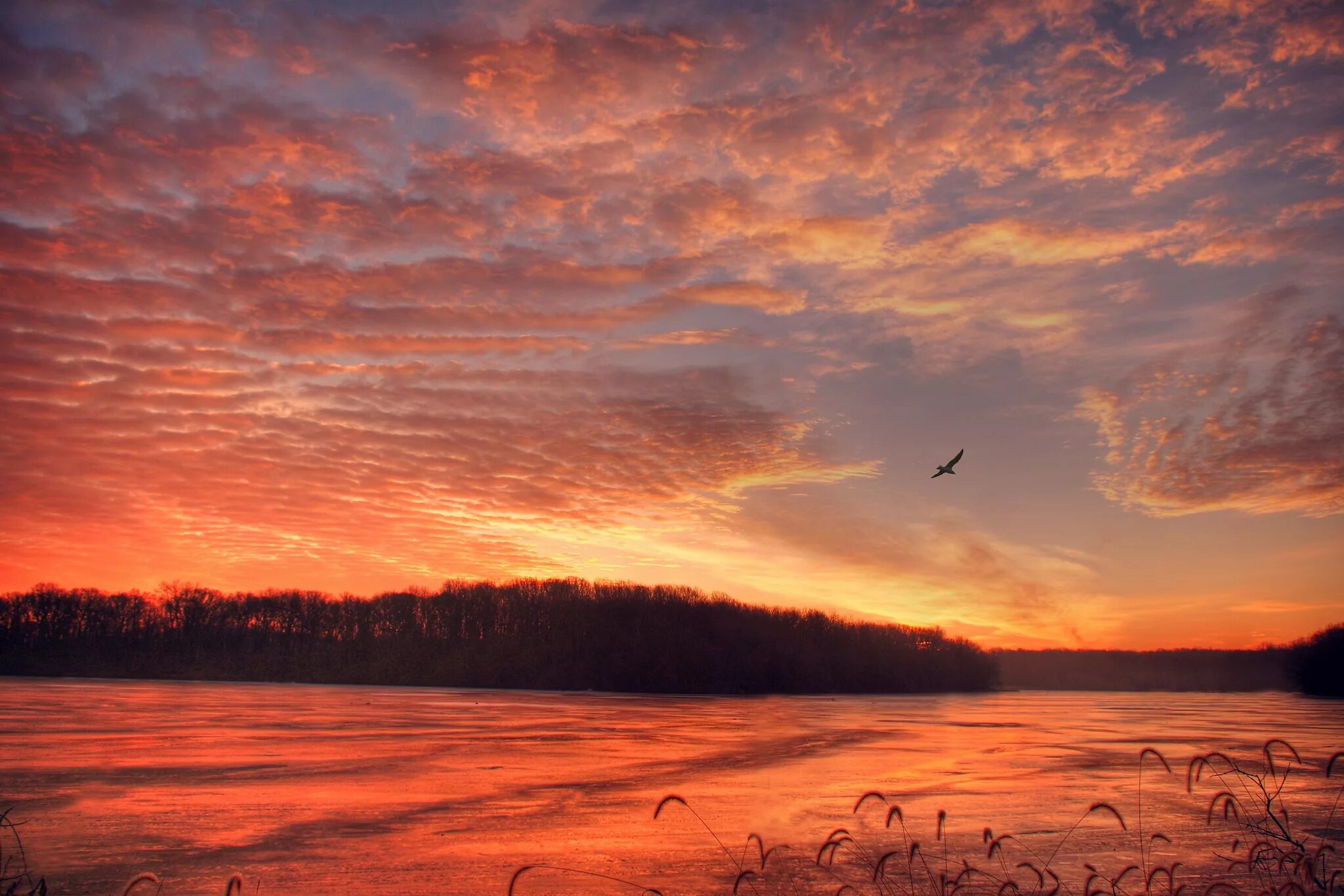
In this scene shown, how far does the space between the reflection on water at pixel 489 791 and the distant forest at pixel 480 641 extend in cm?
7301

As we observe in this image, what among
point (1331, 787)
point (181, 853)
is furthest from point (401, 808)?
point (1331, 787)

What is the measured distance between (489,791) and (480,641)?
351ft

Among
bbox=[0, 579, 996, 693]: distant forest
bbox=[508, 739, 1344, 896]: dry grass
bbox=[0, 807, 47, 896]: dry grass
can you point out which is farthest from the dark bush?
bbox=[0, 807, 47, 896]: dry grass

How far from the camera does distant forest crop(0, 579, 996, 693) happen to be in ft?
339

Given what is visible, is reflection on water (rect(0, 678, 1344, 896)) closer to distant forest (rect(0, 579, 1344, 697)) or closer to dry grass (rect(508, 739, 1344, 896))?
dry grass (rect(508, 739, 1344, 896))

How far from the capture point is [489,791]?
13695 millimetres

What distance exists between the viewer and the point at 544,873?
27.3ft

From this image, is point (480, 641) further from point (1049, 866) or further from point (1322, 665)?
point (1049, 866)

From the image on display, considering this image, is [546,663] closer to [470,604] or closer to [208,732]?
[470,604]

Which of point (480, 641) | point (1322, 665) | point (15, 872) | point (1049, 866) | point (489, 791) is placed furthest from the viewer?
point (480, 641)

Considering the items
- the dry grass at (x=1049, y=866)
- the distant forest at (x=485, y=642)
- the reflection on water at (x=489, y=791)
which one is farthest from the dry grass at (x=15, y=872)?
the distant forest at (x=485, y=642)

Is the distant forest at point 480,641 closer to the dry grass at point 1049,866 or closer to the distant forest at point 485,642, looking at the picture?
the distant forest at point 485,642

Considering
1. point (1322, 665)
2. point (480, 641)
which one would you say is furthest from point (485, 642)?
point (1322, 665)

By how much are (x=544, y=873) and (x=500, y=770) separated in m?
8.78
